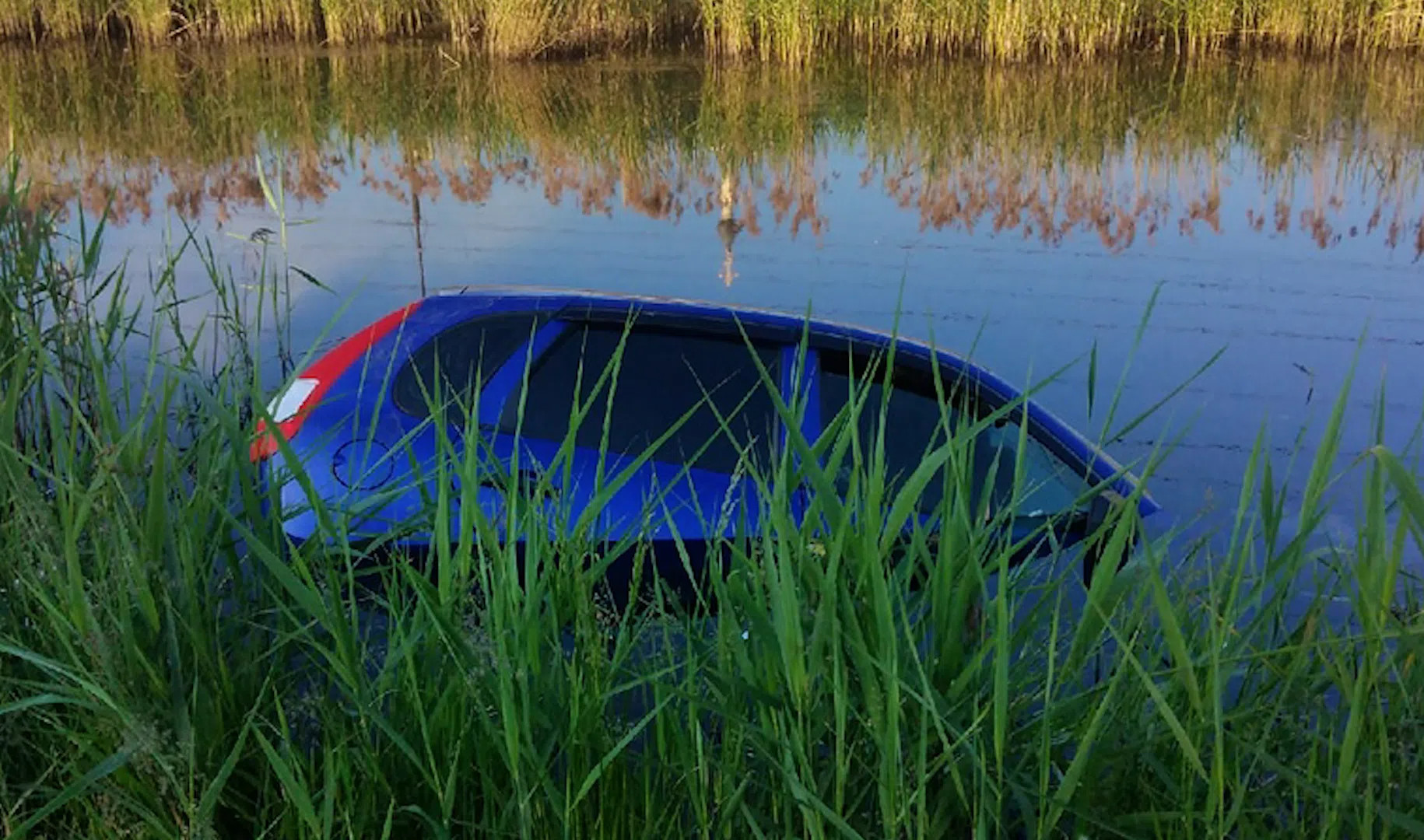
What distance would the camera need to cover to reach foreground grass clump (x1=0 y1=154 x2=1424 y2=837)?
2.29m

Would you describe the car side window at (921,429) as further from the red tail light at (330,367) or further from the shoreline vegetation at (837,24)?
the shoreline vegetation at (837,24)

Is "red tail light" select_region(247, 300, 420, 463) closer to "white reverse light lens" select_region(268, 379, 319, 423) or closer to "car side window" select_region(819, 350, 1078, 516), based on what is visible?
"white reverse light lens" select_region(268, 379, 319, 423)

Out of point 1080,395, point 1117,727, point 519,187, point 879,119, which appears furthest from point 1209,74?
point 1117,727

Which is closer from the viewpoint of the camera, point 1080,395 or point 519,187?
point 1080,395

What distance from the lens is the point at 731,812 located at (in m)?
2.43

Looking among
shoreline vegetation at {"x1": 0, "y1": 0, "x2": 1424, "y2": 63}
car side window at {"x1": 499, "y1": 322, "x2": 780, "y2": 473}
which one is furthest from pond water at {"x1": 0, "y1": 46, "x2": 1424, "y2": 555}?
car side window at {"x1": 499, "y1": 322, "x2": 780, "y2": 473}

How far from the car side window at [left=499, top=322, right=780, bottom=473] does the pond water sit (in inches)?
43.9

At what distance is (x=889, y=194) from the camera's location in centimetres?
1117

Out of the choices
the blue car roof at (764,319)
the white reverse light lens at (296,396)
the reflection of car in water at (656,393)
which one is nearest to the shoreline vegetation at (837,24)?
the blue car roof at (764,319)

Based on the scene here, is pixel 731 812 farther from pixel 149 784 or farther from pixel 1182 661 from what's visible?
pixel 149 784

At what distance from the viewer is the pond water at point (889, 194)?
7664 mm

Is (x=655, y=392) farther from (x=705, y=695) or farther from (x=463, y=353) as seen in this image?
(x=705, y=695)

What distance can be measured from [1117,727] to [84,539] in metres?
2.14

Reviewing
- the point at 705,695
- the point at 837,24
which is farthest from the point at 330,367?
the point at 837,24
